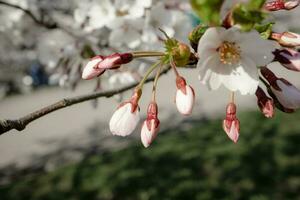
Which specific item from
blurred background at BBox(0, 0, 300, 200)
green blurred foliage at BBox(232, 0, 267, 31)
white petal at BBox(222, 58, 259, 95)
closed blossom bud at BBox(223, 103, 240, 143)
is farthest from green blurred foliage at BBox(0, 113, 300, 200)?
green blurred foliage at BBox(232, 0, 267, 31)

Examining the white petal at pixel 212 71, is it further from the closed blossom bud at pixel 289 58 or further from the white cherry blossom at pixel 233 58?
the closed blossom bud at pixel 289 58

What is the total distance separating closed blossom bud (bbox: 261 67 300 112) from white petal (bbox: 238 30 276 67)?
0.10 meters

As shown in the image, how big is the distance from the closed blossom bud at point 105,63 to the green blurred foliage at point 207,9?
15.2 inches

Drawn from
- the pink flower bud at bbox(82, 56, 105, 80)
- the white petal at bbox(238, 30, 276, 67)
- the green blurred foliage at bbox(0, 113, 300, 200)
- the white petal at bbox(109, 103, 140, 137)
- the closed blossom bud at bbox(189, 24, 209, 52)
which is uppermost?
the closed blossom bud at bbox(189, 24, 209, 52)

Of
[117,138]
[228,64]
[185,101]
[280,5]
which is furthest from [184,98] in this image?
[117,138]

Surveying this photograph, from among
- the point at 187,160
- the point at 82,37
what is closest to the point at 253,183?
the point at 187,160

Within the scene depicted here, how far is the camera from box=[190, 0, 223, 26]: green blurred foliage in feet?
3.81

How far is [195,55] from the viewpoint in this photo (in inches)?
59.0

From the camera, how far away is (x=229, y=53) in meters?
1.50

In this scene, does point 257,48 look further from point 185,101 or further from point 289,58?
point 185,101

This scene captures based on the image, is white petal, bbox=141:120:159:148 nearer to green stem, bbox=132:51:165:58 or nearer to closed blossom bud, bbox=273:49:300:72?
green stem, bbox=132:51:165:58

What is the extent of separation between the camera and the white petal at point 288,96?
152cm

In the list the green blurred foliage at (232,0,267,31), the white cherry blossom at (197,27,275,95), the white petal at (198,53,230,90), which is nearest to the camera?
the green blurred foliage at (232,0,267,31)

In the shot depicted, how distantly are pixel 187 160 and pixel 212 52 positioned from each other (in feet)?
19.2
